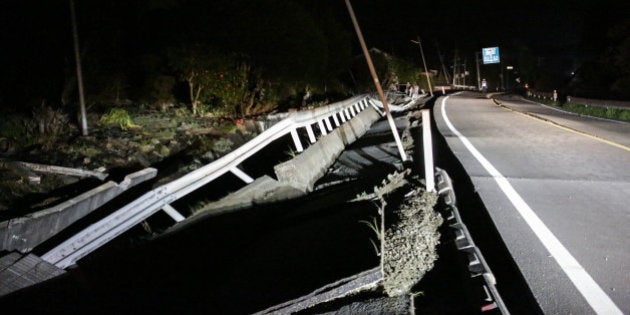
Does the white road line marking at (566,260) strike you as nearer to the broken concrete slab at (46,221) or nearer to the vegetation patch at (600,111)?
the broken concrete slab at (46,221)

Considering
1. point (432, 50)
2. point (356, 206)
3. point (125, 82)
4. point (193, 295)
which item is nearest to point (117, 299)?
point (193, 295)

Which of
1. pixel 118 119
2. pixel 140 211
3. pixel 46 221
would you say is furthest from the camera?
pixel 118 119

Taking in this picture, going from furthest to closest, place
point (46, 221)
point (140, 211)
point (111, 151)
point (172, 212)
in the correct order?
point (111, 151) < point (172, 212) < point (140, 211) < point (46, 221)

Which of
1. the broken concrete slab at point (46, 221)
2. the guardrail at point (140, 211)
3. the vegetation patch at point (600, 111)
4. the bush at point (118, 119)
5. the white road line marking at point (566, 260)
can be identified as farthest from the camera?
the vegetation patch at point (600, 111)

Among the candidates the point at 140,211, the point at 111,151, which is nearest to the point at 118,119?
the point at 111,151

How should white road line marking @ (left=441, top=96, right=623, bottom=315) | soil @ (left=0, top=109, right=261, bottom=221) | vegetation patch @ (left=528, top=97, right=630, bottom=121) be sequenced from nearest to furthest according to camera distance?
white road line marking @ (left=441, top=96, right=623, bottom=315) < soil @ (left=0, top=109, right=261, bottom=221) < vegetation patch @ (left=528, top=97, right=630, bottom=121)

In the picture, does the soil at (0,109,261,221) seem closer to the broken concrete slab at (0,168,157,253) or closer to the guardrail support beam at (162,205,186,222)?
the broken concrete slab at (0,168,157,253)

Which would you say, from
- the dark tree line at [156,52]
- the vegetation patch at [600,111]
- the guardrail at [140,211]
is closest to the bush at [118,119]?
the dark tree line at [156,52]

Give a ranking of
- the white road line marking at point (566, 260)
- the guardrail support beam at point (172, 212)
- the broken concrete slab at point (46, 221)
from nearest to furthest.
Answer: the white road line marking at point (566, 260), the broken concrete slab at point (46, 221), the guardrail support beam at point (172, 212)

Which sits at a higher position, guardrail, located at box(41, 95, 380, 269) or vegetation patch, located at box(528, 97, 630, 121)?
guardrail, located at box(41, 95, 380, 269)

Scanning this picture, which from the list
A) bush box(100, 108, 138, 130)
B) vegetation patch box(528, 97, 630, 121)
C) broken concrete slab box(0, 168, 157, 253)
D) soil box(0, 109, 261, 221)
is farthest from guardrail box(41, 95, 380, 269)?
vegetation patch box(528, 97, 630, 121)

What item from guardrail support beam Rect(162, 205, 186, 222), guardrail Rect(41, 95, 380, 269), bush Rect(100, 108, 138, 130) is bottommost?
guardrail support beam Rect(162, 205, 186, 222)

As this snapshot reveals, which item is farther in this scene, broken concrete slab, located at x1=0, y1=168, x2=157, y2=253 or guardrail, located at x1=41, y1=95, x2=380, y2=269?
guardrail, located at x1=41, y1=95, x2=380, y2=269

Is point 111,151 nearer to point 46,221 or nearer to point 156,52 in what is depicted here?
point 46,221
